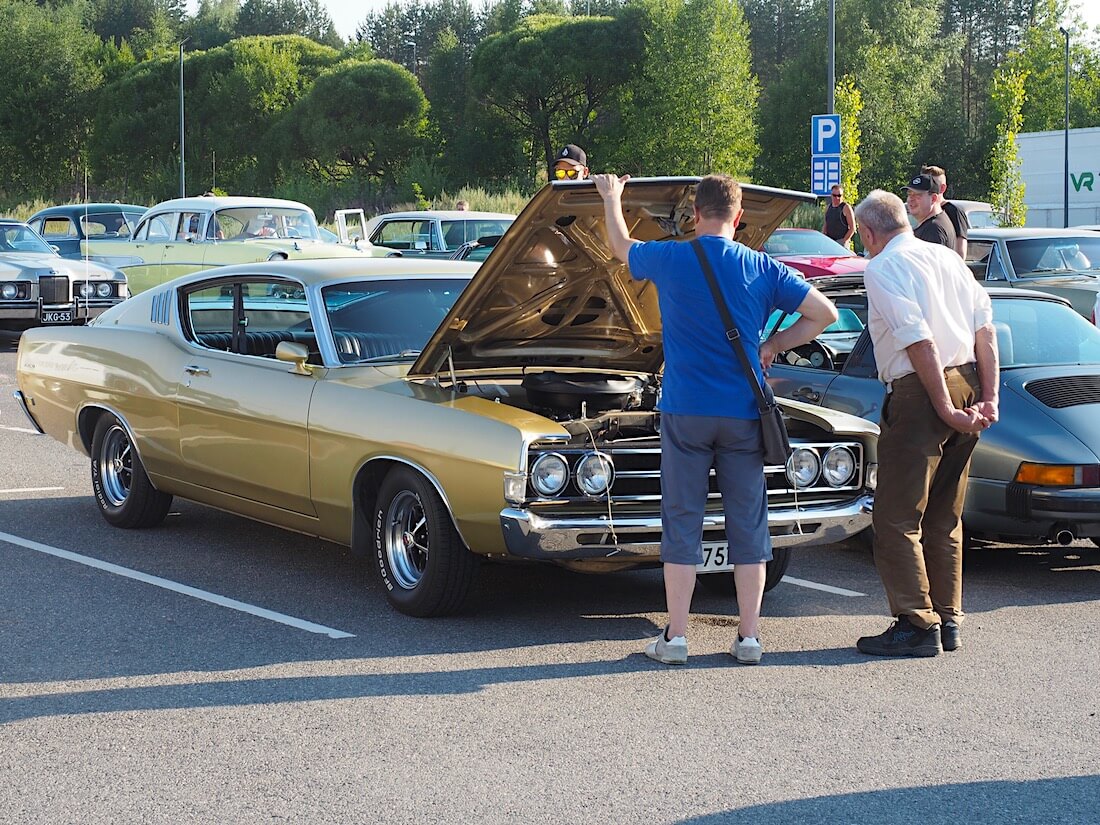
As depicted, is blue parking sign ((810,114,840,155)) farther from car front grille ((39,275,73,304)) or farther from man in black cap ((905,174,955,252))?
man in black cap ((905,174,955,252))

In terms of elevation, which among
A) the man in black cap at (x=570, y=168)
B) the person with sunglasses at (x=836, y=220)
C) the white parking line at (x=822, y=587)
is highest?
the man in black cap at (x=570, y=168)

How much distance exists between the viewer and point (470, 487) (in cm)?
588

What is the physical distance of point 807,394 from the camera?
8055 mm

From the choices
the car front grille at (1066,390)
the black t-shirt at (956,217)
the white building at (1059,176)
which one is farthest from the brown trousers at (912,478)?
the white building at (1059,176)

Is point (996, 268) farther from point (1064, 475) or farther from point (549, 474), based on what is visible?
point (549, 474)

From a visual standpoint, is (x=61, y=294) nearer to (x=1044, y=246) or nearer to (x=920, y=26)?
(x=1044, y=246)

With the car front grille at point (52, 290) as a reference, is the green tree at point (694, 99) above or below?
above

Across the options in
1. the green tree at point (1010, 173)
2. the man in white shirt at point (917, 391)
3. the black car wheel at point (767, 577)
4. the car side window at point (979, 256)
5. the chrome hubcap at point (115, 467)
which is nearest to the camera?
the man in white shirt at point (917, 391)

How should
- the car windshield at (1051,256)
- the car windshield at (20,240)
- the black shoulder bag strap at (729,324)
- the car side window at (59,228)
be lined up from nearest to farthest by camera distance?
the black shoulder bag strap at (729,324) → the car windshield at (1051,256) → the car windshield at (20,240) → the car side window at (59,228)

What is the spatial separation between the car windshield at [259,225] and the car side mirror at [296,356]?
565 inches

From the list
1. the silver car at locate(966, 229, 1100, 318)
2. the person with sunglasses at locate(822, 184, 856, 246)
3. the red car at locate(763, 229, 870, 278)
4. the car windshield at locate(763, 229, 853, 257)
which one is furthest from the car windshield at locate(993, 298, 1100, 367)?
the car windshield at locate(763, 229, 853, 257)

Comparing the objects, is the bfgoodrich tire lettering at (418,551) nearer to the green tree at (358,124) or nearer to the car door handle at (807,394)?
the car door handle at (807,394)

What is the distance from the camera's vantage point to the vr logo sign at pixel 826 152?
2397cm

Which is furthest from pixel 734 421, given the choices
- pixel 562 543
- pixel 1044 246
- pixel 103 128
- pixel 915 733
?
pixel 103 128
